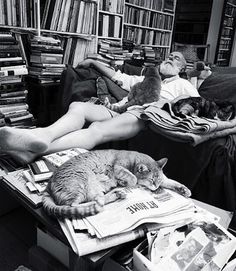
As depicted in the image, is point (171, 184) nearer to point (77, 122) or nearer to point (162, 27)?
point (77, 122)

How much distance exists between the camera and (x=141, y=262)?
66cm

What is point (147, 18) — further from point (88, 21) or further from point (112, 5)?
point (88, 21)

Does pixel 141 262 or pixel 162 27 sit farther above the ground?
pixel 162 27

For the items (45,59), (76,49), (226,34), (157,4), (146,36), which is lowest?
(45,59)

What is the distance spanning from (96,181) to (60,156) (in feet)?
0.96

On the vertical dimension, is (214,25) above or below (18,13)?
above

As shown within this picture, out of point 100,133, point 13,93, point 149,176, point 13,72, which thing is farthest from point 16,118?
point 149,176

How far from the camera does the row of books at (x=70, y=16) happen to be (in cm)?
228

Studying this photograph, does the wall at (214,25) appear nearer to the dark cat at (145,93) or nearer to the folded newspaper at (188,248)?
the dark cat at (145,93)

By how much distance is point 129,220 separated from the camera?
0.73 meters

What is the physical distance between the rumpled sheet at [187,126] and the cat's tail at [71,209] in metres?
0.69

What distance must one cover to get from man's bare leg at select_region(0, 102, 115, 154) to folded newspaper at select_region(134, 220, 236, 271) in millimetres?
606

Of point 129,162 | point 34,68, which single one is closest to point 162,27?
point 34,68

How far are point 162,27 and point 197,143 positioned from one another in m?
2.80
